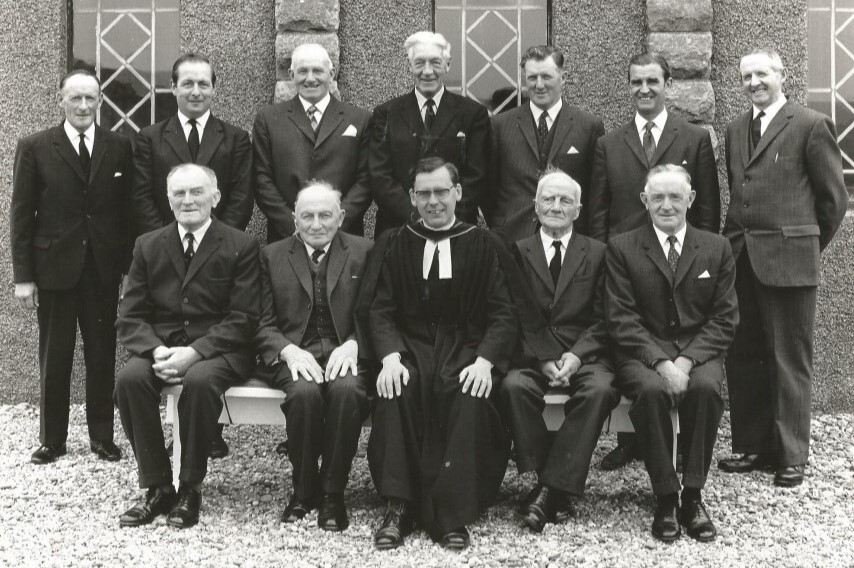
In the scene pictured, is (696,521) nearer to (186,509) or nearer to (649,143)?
(649,143)

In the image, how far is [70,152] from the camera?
19.4ft

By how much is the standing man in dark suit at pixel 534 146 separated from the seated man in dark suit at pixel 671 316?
61cm

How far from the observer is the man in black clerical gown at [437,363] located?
4.61m

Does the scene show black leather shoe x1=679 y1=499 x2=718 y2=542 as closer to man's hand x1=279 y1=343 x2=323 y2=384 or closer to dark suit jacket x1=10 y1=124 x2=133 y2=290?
man's hand x1=279 y1=343 x2=323 y2=384

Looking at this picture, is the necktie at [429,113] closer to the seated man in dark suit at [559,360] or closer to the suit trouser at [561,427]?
the seated man in dark suit at [559,360]

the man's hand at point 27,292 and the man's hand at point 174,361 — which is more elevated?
the man's hand at point 27,292

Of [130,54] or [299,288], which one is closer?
[299,288]

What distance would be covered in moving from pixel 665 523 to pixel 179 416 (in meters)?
2.33

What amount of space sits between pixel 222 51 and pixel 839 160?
4.10 m

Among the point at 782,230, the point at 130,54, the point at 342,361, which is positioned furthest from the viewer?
the point at 130,54

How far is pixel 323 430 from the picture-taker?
190 inches

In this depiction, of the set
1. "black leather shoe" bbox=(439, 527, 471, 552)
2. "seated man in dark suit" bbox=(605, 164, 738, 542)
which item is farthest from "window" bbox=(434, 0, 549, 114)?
"black leather shoe" bbox=(439, 527, 471, 552)

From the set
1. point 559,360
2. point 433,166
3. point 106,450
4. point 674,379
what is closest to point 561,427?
point 559,360

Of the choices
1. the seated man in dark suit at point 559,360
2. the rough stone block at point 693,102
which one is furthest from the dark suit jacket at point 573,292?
the rough stone block at point 693,102
